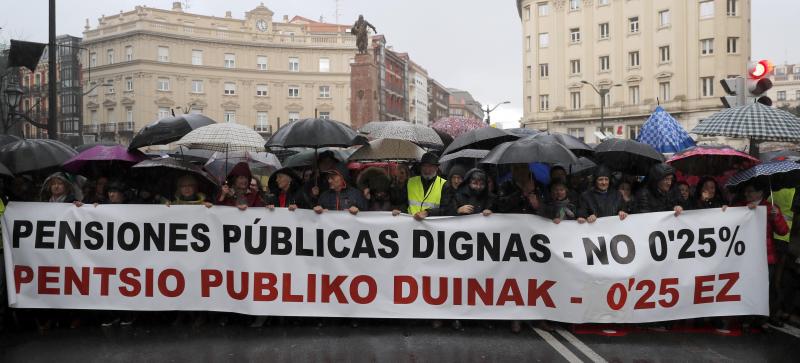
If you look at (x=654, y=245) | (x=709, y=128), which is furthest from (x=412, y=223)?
(x=709, y=128)

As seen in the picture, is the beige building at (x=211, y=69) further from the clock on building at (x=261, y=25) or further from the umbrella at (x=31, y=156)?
the umbrella at (x=31, y=156)

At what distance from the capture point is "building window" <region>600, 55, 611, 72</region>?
58.5m

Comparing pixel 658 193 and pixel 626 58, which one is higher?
pixel 626 58

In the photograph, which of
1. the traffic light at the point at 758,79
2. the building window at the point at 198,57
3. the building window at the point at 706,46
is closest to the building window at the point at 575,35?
the building window at the point at 706,46

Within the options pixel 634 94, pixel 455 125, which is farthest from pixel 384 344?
pixel 634 94

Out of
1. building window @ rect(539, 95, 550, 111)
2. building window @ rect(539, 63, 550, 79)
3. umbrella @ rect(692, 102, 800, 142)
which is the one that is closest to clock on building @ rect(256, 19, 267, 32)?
building window @ rect(539, 63, 550, 79)

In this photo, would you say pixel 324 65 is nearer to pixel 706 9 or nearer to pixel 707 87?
pixel 706 9

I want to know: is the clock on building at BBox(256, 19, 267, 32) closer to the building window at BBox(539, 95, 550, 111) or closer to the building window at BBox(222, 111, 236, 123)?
the building window at BBox(222, 111, 236, 123)

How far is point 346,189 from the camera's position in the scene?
23.1 feet

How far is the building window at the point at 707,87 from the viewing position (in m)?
52.7

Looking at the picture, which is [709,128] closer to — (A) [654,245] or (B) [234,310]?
(A) [654,245]

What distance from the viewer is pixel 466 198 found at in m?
6.72

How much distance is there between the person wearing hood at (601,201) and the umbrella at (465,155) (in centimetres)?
225

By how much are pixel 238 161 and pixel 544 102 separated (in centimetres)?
5489
